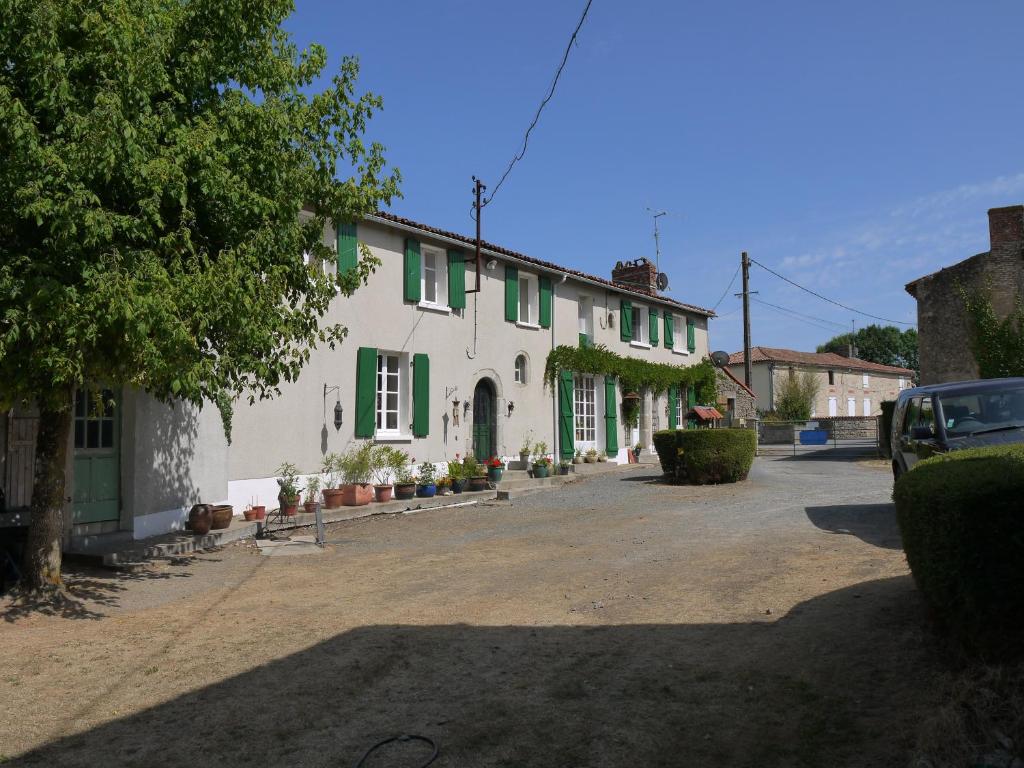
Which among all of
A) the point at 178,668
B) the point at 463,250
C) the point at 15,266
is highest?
the point at 463,250

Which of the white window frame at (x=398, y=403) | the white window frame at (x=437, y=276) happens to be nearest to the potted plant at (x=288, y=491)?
Answer: the white window frame at (x=398, y=403)

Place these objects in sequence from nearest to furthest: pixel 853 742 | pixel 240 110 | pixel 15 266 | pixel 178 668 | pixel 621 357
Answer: pixel 853 742
pixel 178 668
pixel 15 266
pixel 240 110
pixel 621 357

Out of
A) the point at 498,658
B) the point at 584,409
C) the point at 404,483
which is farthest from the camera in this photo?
the point at 584,409

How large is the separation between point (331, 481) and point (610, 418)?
→ 9564mm

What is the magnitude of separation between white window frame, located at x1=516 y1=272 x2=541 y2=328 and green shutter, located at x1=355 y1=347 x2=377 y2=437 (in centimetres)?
534

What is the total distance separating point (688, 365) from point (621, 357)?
4.54m

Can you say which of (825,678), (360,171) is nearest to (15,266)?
(360,171)

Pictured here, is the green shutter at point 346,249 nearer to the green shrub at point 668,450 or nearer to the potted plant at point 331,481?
the potted plant at point 331,481

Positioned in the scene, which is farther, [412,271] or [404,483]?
[412,271]

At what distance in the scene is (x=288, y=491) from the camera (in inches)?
486

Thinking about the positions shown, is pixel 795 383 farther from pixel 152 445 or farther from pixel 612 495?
pixel 152 445

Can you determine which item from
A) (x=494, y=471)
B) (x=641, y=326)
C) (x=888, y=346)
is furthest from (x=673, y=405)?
(x=888, y=346)

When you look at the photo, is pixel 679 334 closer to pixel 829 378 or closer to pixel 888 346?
pixel 829 378

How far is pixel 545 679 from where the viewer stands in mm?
4820
